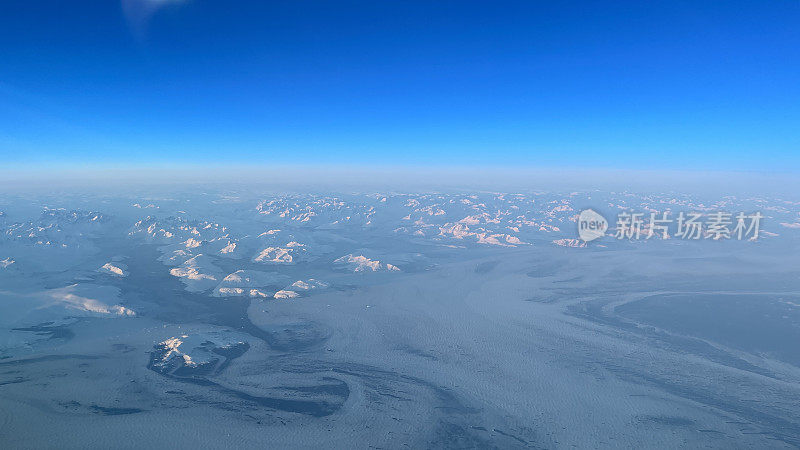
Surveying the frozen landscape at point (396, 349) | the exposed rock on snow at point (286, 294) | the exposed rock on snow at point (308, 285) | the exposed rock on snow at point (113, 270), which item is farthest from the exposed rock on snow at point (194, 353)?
the exposed rock on snow at point (113, 270)

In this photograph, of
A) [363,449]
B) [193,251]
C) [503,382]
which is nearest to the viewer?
[363,449]

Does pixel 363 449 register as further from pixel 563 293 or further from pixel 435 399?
pixel 563 293

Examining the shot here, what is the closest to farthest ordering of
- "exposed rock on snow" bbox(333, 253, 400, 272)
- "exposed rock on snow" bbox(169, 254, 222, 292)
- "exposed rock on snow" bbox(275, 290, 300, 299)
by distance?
"exposed rock on snow" bbox(275, 290, 300, 299)
"exposed rock on snow" bbox(169, 254, 222, 292)
"exposed rock on snow" bbox(333, 253, 400, 272)

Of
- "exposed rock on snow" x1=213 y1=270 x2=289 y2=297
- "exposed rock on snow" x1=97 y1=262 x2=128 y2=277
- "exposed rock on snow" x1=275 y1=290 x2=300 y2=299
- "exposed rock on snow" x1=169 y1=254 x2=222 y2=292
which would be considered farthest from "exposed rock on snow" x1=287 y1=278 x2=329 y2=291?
"exposed rock on snow" x1=97 y1=262 x2=128 y2=277

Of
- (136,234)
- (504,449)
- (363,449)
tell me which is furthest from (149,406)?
(136,234)

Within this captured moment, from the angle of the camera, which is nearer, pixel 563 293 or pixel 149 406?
pixel 149 406

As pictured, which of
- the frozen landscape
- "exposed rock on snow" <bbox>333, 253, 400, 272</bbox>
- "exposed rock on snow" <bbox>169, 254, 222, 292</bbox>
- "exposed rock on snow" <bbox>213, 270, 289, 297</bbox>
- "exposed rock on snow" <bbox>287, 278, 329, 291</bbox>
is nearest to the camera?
the frozen landscape

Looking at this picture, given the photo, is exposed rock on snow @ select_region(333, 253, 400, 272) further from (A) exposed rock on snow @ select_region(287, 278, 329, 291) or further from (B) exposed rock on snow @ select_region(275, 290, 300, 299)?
(B) exposed rock on snow @ select_region(275, 290, 300, 299)

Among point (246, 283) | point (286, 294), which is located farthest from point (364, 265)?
point (246, 283)
